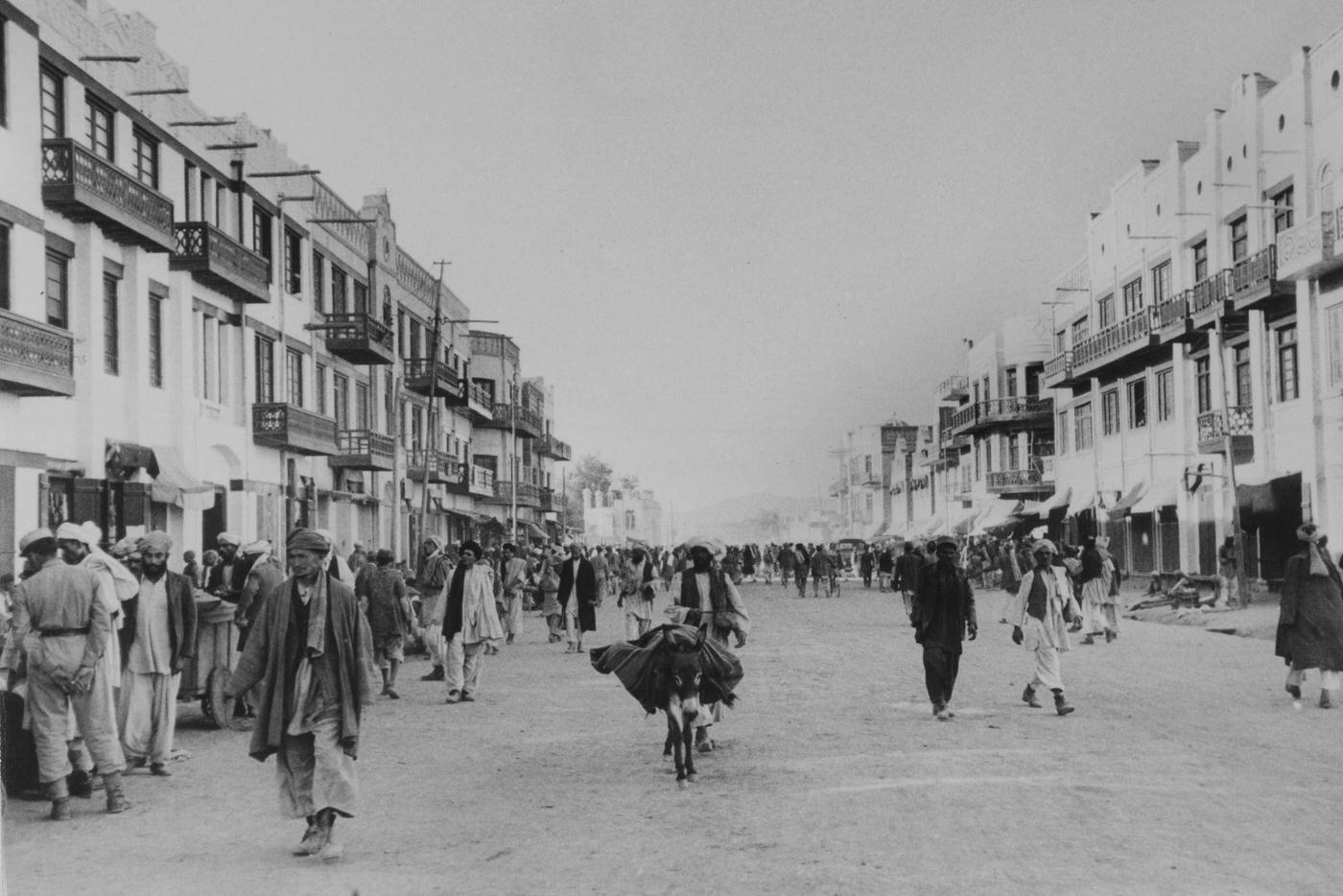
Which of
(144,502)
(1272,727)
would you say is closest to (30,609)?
(1272,727)

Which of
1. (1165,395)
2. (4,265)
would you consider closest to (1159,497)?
(1165,395)

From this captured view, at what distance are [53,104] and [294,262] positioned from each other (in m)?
12.3

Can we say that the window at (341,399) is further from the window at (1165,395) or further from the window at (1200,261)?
the window at (1200,261)

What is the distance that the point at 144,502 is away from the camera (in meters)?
23.4

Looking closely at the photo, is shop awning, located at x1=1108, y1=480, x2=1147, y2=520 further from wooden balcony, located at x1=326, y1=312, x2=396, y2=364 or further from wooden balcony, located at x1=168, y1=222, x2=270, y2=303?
wooden balcony, located at x1=168, y1=222, x2=270, y2=303

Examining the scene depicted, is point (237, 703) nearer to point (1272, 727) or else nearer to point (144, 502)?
point (1272, 727)

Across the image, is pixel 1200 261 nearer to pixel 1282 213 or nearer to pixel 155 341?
pixel 1282 213

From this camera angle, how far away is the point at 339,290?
121 ft

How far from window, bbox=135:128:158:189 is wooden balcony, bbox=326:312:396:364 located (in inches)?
367

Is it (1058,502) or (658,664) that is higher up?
(1058,502)

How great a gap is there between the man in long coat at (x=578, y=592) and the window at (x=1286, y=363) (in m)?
16.3

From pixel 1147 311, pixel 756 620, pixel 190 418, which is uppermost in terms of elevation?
pixel 1147 311

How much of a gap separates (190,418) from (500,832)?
67.0ft

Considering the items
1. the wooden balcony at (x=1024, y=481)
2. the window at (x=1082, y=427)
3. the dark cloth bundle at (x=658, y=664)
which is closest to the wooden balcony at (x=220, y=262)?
the dark cloth bundle at (x=658, y=664)
